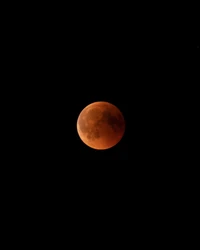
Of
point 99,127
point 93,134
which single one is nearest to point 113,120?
point 99,127

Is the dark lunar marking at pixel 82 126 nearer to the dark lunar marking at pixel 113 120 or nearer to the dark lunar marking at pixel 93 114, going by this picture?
the dark lunar marking at pixel 93 114

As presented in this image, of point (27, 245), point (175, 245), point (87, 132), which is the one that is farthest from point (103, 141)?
point (27, 245)

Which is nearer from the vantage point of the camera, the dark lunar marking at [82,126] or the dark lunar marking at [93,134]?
the dark lunar marking at [93,134]

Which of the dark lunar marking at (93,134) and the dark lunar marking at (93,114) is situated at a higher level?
the dark lunar marking at (93,114)

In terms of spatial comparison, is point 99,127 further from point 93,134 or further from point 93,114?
point 93,114

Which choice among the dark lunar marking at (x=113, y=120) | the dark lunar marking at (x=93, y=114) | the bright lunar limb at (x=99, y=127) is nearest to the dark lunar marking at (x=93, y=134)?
the bright lunar limb at (x=99, y=127)

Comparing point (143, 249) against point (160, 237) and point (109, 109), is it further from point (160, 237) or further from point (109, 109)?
point (109, 109)

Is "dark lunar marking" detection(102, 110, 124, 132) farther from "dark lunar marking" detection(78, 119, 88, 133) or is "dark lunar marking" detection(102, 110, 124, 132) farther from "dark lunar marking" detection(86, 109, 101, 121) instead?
"dark lunar marking" detection(78, 119, 88, 133)

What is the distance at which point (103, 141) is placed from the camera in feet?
28.5

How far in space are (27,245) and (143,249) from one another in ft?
27.3

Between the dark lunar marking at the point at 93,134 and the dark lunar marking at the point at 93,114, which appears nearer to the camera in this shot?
the dark lunar marking at the point at 93,134

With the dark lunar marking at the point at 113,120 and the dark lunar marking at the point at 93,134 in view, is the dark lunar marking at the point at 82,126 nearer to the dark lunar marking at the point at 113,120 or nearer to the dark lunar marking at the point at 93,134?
the dark lunar marking at the point at 93,134

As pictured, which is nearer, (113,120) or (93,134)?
(93,134)

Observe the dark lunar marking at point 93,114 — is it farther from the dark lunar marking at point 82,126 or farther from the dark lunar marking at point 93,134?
the dark lunar marking at point 93,134
